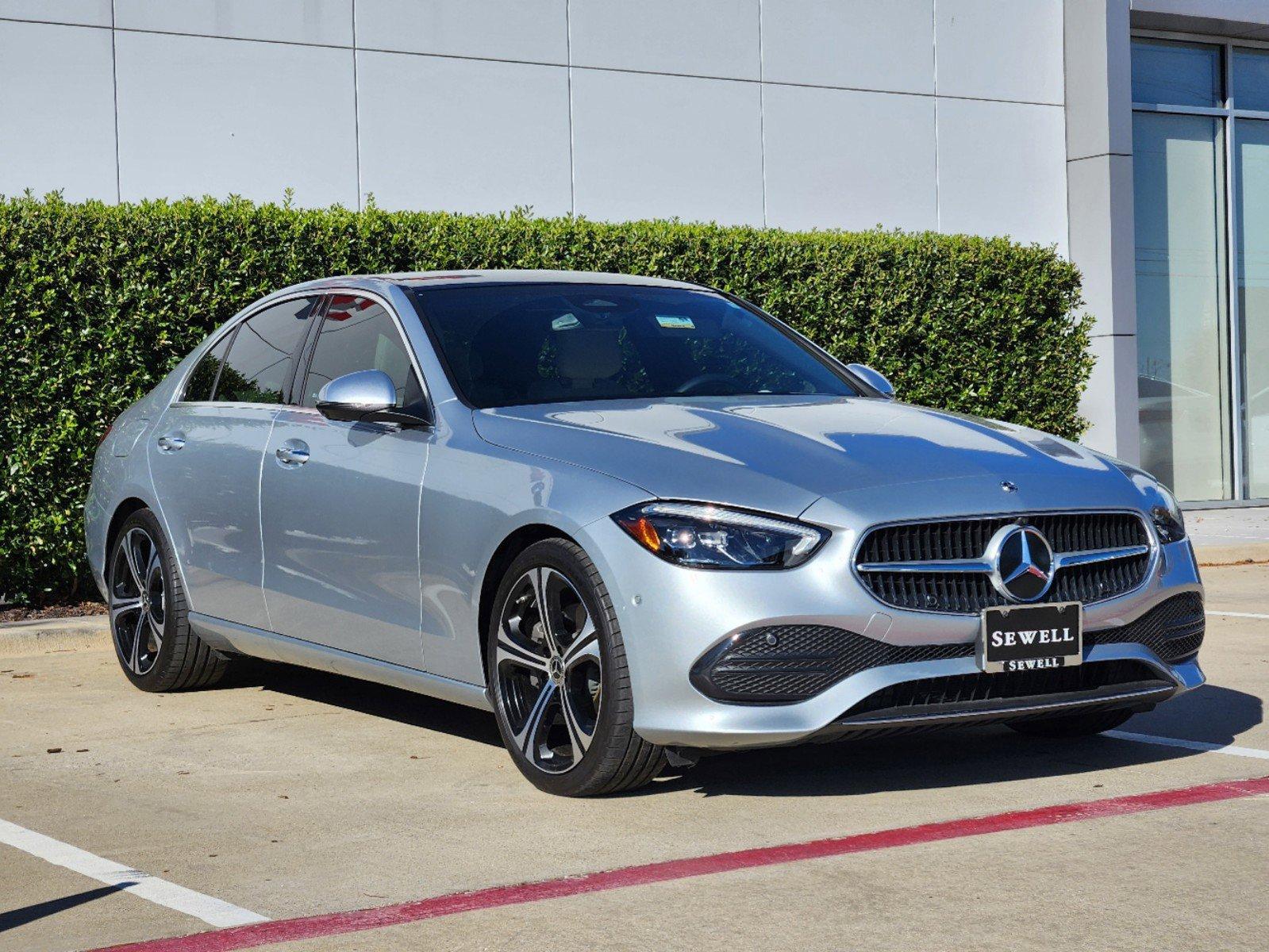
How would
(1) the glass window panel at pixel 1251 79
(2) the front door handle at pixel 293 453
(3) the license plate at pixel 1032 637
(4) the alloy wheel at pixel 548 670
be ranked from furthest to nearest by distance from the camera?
(1) the glass window panel at pixel 1251 79 < (2) the front door handle at pixel 293 453 < (4) the alloy wheel at pixel 548 670 < (3) the license plate at pixel 1032 637

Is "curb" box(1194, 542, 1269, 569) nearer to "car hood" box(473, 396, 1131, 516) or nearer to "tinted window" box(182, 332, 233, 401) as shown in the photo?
"car hood" box(473, 396, 1131, 516)

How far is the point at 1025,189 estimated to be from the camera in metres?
16.1

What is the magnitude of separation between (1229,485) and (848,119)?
5564mm

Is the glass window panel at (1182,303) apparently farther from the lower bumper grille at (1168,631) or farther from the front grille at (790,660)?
the front grille at (790,660)

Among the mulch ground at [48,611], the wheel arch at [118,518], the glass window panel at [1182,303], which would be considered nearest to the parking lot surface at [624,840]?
the wheel arch at [118,518]

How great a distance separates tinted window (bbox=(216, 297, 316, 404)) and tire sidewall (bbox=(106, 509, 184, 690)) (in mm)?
636

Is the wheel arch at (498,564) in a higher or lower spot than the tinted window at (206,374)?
lower

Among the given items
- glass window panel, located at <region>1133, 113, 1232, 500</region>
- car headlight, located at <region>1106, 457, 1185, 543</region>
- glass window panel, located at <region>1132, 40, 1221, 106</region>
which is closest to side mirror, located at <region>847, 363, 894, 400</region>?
car headlight, located at <region>1106, 457, 1185, 543</region>

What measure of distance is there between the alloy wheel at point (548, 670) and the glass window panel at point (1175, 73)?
1306 centimetres

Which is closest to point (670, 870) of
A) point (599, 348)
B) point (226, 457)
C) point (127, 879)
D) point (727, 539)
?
point (727, 539)

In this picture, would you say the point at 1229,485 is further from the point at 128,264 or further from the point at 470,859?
the point at 470,859

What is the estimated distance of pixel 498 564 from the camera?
5.55 meters

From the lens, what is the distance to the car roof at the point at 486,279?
668cm

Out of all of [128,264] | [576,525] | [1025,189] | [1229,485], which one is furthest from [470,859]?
[1229,485]
